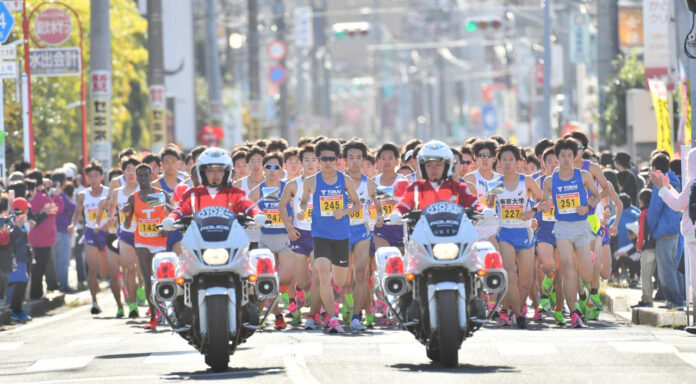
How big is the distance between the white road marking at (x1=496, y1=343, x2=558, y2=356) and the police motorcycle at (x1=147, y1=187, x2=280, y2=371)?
7.28 ft

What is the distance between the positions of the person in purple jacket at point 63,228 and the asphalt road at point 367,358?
8285 mm

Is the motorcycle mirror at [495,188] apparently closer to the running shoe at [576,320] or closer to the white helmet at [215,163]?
the white helmet at [215,163]

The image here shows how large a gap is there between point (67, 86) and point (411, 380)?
1399 inches

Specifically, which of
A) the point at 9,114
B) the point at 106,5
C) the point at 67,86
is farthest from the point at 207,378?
the point at 67,86

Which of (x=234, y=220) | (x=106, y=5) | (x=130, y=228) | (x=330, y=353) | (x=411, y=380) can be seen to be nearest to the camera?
(x=411, y=380)

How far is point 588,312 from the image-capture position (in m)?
20.4

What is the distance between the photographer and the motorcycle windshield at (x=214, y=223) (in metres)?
14.4

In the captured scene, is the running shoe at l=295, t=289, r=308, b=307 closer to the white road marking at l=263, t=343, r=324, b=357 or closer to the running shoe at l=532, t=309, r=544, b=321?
the running shoe at l=532, t=309, r=544, b=321

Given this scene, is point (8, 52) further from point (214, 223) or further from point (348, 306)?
point (214, 223)

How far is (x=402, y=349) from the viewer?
16500mm

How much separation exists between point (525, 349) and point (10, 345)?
6007 millimetres

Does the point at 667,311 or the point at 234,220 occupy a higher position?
the point at 234,220

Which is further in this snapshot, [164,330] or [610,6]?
[610,6]

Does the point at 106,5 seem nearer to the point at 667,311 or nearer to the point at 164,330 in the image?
the point at 164,330
